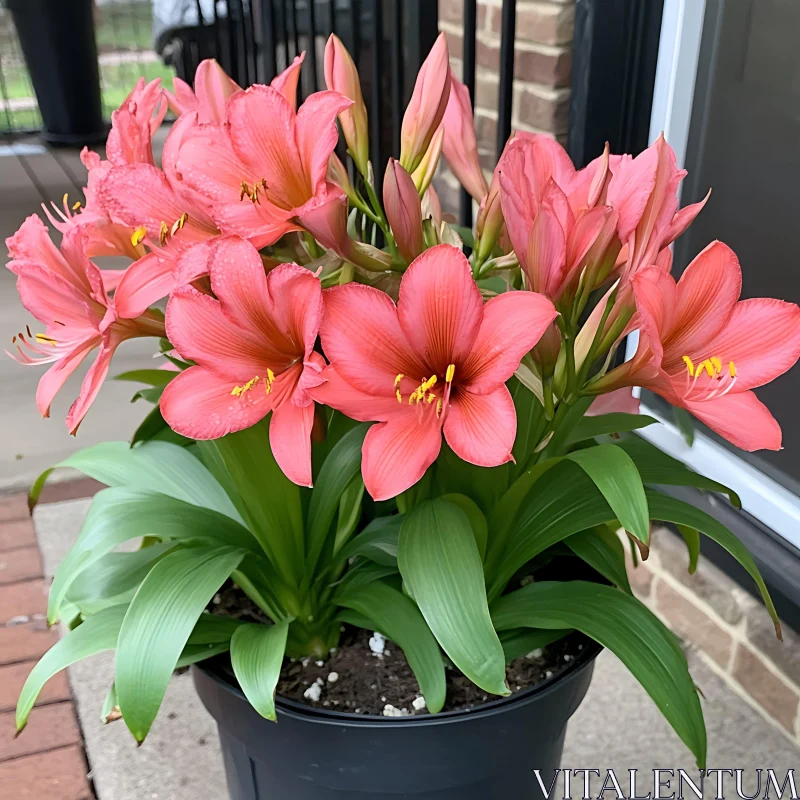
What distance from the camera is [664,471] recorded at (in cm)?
83

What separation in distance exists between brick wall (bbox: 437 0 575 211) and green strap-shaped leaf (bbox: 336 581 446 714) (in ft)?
3.21

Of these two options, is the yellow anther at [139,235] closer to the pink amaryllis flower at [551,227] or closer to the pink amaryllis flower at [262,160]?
the pink amaryllis flower at [262,160]

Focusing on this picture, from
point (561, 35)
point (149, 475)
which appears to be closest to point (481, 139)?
point (561, 35)

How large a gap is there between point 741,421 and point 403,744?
44cm

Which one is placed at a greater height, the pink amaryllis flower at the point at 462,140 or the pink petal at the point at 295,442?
the pink amaryllis flower at the point at 462,140

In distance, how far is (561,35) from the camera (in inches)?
54.5

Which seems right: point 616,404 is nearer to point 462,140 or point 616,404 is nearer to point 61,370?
point 462,140

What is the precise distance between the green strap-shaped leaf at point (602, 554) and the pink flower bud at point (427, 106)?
1.44 ft

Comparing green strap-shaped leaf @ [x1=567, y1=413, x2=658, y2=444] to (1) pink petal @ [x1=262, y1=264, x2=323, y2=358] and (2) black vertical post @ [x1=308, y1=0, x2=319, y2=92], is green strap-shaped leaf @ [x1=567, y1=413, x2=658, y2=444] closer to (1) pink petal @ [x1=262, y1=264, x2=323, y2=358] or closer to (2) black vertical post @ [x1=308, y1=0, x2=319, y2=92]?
(1) pink petal @ [x1=262, y1=264, x2=323, y2=358]

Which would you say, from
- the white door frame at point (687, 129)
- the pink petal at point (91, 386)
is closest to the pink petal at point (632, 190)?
the pink petal at point (91, 386)

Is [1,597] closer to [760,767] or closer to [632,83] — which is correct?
[760,767]

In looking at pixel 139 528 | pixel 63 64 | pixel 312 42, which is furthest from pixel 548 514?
pixel 63 64

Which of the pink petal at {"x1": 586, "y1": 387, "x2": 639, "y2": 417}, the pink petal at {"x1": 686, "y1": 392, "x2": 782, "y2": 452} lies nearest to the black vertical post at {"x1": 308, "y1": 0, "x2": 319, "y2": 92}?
the pink petal at {"x1": 586, "y1": 387, "x2": 639, "y2": 417}

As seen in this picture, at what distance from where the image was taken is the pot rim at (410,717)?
0.77 metres
